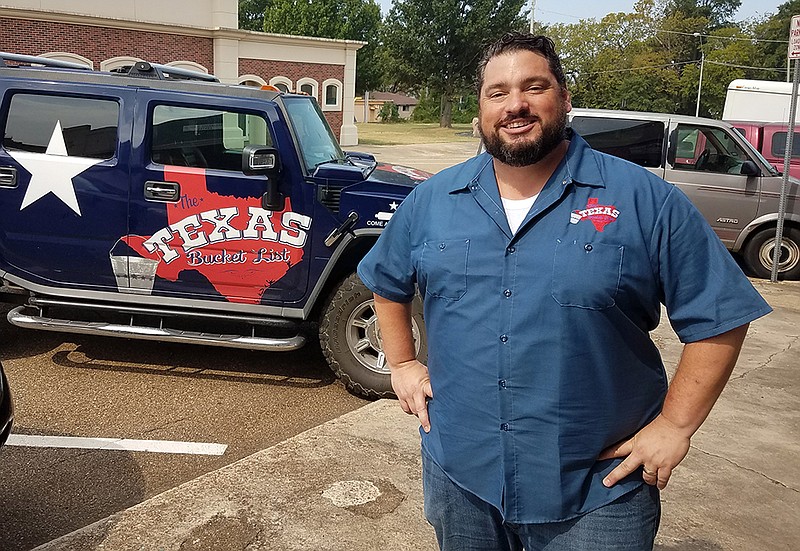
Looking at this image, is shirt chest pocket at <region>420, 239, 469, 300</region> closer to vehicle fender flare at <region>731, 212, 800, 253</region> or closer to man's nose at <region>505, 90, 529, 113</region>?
man's nose at <region>505, 90, 529, 113</region>

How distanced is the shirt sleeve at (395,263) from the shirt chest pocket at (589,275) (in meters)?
0.48

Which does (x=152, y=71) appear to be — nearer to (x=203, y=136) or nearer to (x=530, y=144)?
(x=203, y=136)

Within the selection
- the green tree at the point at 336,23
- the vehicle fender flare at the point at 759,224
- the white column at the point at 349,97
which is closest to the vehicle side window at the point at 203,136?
the vehicle fender flare at the point at 759,224

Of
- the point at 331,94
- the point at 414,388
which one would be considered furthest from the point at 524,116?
the point at 331,94

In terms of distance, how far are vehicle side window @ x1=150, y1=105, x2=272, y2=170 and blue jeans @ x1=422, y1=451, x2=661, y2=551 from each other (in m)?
3.59

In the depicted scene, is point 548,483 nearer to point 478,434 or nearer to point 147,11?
point 478,434

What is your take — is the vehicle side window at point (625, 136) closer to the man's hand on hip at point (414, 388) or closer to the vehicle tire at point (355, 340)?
the vehicle tire at point (355, 340)

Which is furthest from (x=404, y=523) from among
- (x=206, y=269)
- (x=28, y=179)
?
(x=28, y=179)

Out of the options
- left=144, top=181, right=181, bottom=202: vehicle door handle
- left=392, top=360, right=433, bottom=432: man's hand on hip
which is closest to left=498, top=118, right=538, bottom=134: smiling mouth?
left=392, top=360, right=433, bottom=432: man's hand on hip

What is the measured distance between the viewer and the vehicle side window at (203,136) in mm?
5316

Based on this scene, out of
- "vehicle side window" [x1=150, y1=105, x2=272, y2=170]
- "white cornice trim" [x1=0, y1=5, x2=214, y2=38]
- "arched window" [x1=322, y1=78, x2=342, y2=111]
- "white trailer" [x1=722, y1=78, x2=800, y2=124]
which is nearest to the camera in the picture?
"vehicle side window" [x1=150, y1=105, x2=272, y2=170]

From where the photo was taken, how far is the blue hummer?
17.1 feet

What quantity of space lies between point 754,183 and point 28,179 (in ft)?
26.3

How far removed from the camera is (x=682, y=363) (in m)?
1.91
